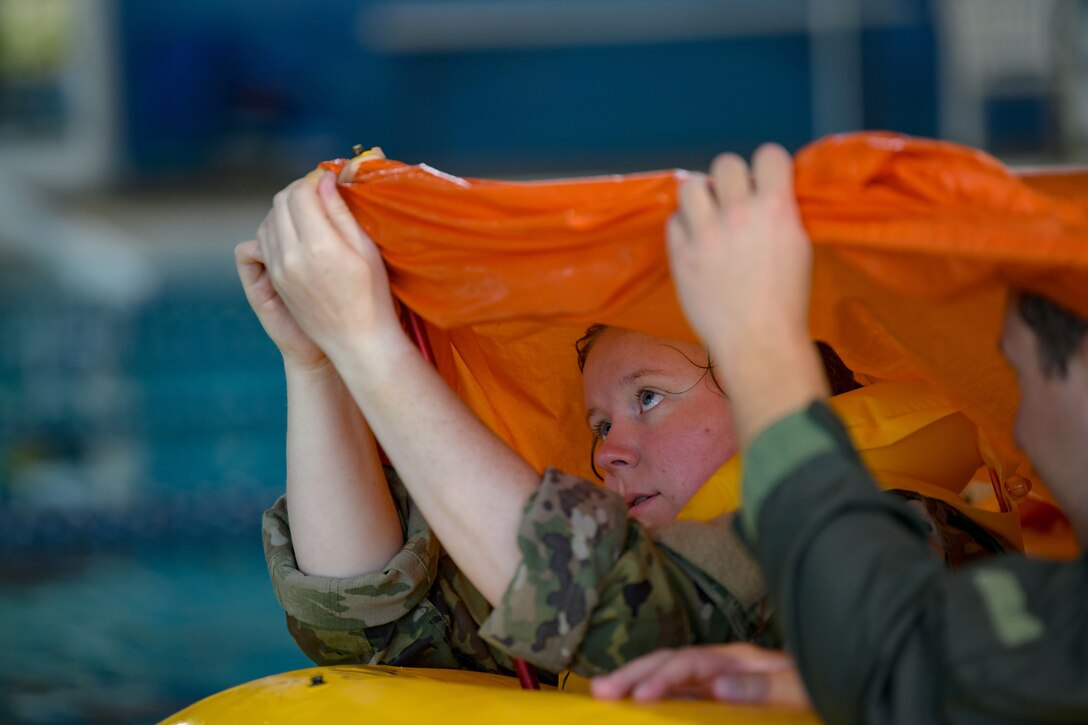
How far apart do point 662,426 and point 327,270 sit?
39cm

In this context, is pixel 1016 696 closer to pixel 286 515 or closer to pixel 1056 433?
pixel 1056 433

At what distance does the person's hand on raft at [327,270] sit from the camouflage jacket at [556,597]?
22 cm

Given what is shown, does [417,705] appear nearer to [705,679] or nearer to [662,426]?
[705,679]

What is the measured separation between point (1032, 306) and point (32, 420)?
637 centimetres

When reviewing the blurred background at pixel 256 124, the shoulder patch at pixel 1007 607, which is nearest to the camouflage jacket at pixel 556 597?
the shoulder patch at pixel 1007 607

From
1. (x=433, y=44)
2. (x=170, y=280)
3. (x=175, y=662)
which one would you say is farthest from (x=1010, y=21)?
(x=175, y=662)

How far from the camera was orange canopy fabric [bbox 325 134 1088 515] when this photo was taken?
895 mm

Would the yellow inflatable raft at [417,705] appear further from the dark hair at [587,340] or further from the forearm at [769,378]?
the dark hair at [587,340]

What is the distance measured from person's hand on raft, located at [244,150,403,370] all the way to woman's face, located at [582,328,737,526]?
295mm

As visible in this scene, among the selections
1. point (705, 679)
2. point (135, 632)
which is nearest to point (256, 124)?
point (135, 632)

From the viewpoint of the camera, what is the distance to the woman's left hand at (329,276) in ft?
3.67

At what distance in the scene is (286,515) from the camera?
1.39 metres

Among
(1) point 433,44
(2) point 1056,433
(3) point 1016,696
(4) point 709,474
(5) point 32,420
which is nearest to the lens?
(3) point 1016,696

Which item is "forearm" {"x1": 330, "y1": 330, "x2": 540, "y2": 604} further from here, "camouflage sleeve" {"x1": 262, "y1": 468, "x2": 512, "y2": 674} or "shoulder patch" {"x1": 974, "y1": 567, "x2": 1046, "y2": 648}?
"shoulder patch" {"x1": 974, "y1": 567, "x2": 1046, "y2": 648}
